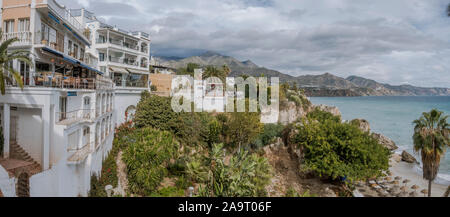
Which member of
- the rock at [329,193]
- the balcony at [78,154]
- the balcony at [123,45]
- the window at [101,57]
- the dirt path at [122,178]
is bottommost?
the rock at [329,193]

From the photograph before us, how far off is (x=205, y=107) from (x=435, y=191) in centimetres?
3084

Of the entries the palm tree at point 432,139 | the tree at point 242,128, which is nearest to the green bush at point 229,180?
the tree at point 242,128

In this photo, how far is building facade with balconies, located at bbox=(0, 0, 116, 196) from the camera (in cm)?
1137

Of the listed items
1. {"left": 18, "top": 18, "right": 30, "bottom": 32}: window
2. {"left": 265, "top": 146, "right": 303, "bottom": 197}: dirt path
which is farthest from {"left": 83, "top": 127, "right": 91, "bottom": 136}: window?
{"left": 265, "top": 146, "right": 303, "bottom": 197}: dirt path

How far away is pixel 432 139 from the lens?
17656 mm

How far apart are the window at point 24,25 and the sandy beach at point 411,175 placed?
130 ft

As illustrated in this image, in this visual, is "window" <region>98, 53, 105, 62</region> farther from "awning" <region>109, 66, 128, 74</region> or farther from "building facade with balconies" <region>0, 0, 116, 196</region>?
"building facade with balconies" <region>0, 0, 116, 196</region>

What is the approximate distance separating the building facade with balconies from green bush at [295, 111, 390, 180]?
2027 centimetres

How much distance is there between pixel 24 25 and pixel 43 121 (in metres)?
8.59

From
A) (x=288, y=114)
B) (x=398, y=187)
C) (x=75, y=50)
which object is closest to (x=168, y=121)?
(x=75, y=50)

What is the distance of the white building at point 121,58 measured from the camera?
28.2 metres

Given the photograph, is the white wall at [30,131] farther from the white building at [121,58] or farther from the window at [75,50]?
the white building at [121,58]

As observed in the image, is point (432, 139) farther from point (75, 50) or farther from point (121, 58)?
point (121, 58)
